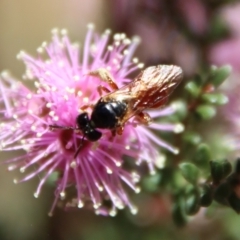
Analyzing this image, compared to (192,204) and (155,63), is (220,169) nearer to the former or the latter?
(192,204)

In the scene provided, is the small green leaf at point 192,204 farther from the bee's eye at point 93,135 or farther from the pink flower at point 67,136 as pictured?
the bee's eye at point 93,135

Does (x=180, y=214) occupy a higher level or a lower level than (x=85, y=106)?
lower

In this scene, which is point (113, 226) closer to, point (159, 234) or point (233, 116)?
point (159, 234)

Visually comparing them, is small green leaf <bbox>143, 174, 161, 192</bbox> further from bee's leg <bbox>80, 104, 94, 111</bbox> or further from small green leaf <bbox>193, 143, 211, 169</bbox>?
bee's leg <bbox>80, 104, 94, 111</bbox>

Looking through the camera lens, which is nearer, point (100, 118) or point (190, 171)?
point (100, 118)

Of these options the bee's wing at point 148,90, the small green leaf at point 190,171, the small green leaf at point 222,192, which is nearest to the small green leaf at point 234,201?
the small green leaf at point 222,192

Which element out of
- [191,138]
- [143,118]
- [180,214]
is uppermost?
[143,118]

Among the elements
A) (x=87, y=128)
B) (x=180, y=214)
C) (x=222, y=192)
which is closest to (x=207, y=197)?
(x=222, y=192)
